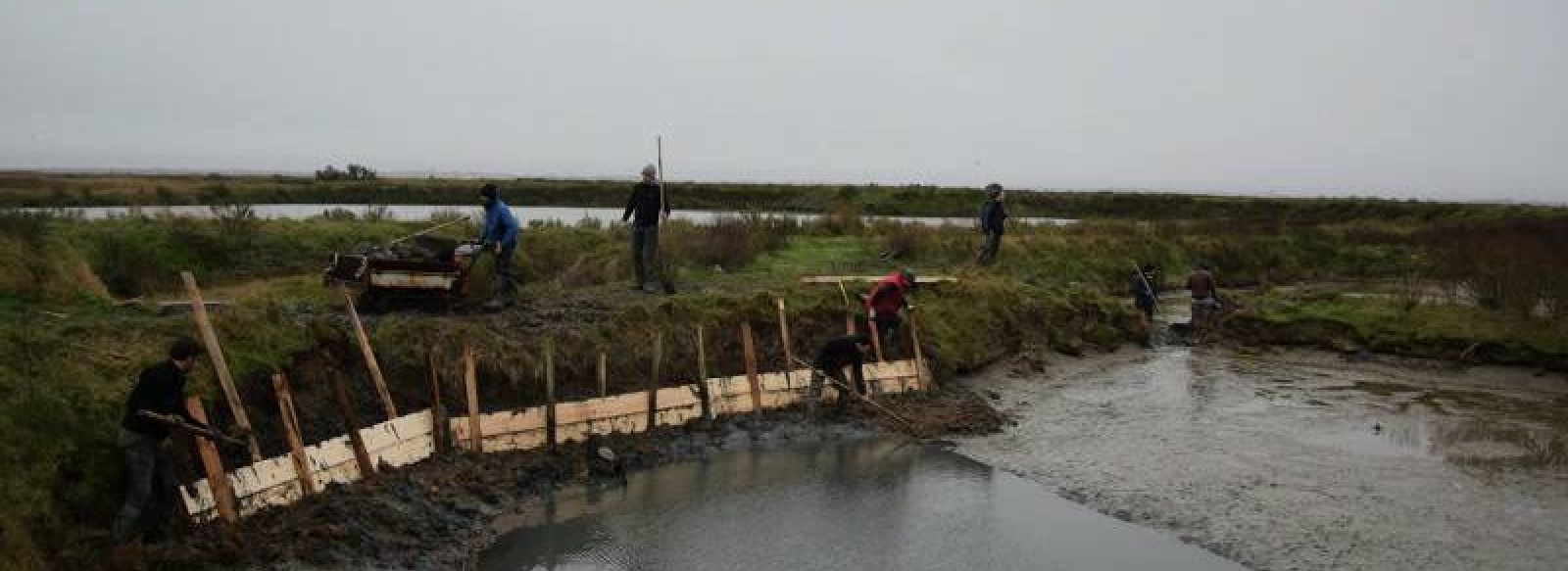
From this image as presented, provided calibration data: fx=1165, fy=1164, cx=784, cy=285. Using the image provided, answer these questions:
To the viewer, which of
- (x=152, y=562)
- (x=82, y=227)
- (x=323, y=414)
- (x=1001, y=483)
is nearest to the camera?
(x=152, y=562)

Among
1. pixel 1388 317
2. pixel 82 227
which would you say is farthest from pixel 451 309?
pixel 1388 317

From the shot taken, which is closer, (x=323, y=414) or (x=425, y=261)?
(x=323, y=414)

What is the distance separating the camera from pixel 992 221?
25.3m

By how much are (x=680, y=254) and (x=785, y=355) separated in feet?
20.9

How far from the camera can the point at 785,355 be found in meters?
17.6

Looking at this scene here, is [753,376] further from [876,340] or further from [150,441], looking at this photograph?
[150,441]

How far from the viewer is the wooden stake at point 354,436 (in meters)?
12.2

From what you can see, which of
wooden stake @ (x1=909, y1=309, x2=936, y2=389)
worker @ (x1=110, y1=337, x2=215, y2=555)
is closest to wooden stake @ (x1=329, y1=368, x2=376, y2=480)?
worker @ (x1=110, y1=337, x2=215, y2=555)

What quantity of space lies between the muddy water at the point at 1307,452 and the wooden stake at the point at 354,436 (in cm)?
781

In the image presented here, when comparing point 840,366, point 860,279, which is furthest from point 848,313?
point 860,279

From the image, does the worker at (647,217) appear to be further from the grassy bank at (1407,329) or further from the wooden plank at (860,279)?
the grassy bank at (1407,329)

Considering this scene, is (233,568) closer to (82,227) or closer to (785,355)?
(785,355)

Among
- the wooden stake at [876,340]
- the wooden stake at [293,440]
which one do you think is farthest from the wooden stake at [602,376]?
the wooden stake at [876,340]

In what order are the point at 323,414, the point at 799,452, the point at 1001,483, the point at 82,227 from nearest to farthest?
the point at 323,414
the point at 1001,483
the point at 799,452
the point at 82,227
